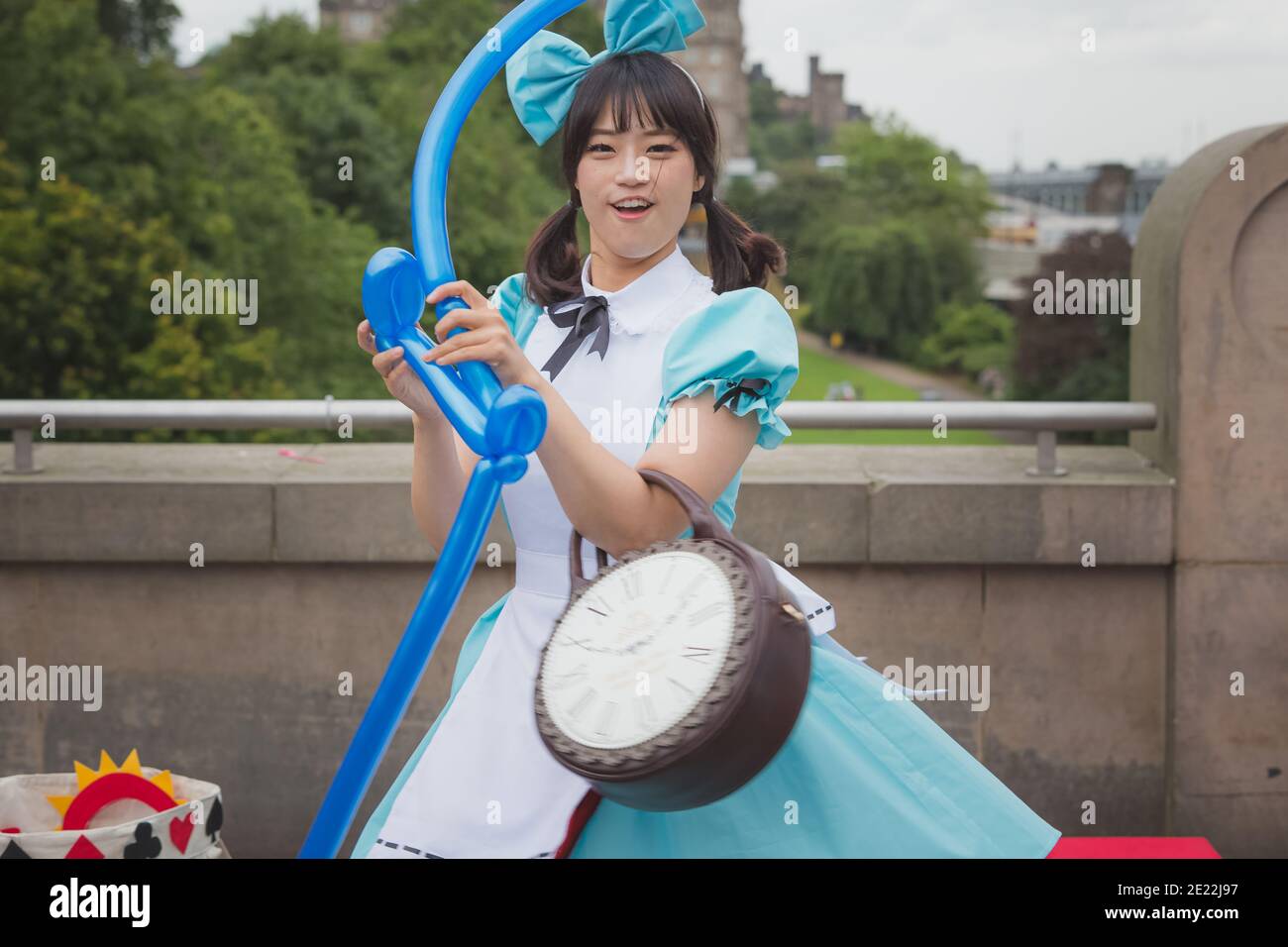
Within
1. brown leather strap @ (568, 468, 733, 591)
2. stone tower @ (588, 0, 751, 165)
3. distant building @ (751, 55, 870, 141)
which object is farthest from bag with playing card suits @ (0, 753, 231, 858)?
distant building @ (751, 55, 870, 141)

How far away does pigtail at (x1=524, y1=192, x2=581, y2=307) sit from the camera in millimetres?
2686

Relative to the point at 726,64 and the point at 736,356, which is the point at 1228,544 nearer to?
the point at 736,356

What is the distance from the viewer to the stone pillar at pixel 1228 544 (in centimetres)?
429

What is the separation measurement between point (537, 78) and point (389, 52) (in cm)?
6363

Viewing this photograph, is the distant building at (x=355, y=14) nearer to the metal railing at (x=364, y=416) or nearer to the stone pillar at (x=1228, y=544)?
the metal railing at (x=364, y=416)

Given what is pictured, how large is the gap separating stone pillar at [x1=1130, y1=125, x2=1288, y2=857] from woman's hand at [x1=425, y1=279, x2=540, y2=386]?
2651 mm

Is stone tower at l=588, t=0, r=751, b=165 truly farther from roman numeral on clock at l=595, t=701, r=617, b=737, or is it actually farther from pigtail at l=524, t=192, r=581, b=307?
roman numeral on clock at l=595, t=701, r=617, b=737

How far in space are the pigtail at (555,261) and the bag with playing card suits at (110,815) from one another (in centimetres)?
127

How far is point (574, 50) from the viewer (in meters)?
2.59

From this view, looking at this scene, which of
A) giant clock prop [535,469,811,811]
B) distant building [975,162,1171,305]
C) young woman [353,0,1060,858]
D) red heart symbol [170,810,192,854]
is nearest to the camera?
giant clock prop [535,469,811,811]

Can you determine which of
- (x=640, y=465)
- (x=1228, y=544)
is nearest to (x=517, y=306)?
(x=640, y=465)

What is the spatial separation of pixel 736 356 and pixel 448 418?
0.43 m

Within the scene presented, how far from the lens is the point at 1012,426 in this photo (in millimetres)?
4352

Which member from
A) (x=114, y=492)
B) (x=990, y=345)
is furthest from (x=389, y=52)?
(x=114, y=492)
